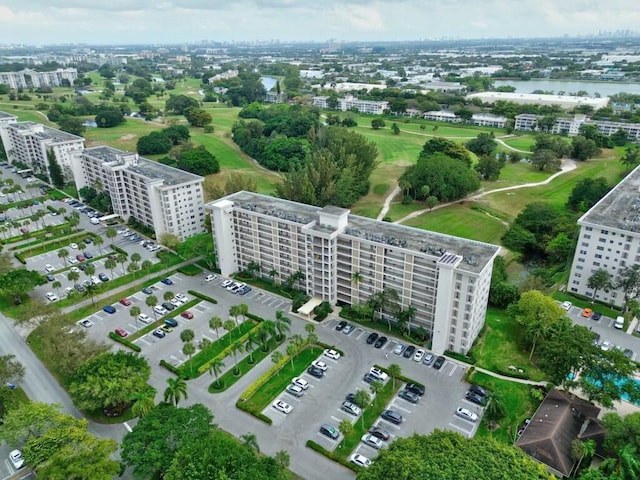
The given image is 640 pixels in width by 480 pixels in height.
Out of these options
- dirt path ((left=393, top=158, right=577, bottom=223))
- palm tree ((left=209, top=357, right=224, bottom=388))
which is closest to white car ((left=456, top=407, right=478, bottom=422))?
palm tree ((left=209, top=357, right=224, bottom=388))

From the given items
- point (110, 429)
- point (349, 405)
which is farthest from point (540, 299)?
point (110, 429)

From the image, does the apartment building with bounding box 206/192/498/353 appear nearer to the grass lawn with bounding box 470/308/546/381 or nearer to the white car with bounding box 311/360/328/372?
the grass lawn with bounding box 470/308/546/381

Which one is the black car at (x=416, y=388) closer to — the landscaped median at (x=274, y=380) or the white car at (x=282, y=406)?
the landscaped median at (x=274, y=380)

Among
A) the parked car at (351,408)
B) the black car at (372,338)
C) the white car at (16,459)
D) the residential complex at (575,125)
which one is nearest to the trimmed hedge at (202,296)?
the black car at (372,338)

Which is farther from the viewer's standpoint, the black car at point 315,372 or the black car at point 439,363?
the black car at point 439,363

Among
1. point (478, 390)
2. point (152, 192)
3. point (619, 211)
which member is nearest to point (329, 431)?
point (478, 390)

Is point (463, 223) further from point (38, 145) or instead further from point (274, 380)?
point (38, 145)

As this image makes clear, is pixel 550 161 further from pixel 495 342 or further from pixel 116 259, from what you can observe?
pixel 116 259
